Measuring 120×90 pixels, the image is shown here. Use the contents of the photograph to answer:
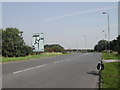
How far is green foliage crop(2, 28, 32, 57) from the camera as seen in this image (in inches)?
2140

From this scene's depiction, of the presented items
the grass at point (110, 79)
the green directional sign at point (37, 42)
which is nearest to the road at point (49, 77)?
the grass at point (110, 79)

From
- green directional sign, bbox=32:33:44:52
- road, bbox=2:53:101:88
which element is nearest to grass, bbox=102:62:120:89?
road, bbox=2:53:101:88

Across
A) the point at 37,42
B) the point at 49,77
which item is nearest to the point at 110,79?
the point at 49,77

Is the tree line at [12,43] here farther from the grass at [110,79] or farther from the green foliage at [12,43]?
the grass at [110,79]

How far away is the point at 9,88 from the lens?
11.4 meters

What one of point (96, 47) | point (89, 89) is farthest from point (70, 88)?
point (96, 47)

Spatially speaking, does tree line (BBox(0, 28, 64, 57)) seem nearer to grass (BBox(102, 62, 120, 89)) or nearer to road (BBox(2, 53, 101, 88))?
road (BBox(2, 53, 101, 88))

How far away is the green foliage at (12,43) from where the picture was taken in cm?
5435

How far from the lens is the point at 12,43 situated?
54.7m

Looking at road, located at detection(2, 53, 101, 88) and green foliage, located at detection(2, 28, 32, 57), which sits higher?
green foliage, located at detection(2, 28, 32, 57)

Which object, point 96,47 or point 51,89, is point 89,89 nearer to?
point 51,89

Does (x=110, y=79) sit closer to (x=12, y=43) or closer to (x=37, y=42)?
(x=12, y=43)

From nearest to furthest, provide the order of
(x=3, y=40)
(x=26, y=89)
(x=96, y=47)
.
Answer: (x=26, y=89)
(x=3, y=40)
(x=96, y=47)

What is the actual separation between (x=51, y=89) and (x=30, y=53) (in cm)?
5159
